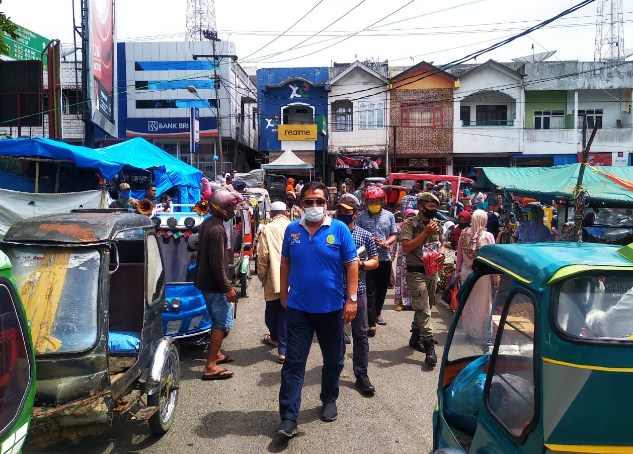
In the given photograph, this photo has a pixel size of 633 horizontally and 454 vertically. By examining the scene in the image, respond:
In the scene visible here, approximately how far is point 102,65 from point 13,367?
16.1 m

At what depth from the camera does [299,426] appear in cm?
464

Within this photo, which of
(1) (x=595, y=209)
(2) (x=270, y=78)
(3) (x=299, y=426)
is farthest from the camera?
(2) (x=270, y=78)

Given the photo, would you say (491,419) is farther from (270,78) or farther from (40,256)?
(270,78)

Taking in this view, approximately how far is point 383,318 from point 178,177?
9.55 meters

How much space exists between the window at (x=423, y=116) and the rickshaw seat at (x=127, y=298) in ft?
97.0

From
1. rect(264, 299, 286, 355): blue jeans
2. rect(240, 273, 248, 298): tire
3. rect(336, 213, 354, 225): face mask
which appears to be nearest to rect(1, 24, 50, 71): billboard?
rect(240, 273, 248, 298): tire

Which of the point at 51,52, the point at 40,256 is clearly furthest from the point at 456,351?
the point at 51,52

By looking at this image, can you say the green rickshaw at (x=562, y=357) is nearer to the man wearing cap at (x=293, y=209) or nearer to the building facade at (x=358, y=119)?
the man wearing cap at (x=293, y=209)

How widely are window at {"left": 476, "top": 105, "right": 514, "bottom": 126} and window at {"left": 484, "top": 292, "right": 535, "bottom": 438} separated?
108 feet

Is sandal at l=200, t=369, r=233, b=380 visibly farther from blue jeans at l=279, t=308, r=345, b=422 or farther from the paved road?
blue jeans at l=279, t=308, r=345, b=422

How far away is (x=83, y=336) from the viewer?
3662mm

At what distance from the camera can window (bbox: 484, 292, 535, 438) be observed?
2.24 m

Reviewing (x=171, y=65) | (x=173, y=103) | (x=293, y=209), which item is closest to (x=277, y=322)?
(x=293, y=209)

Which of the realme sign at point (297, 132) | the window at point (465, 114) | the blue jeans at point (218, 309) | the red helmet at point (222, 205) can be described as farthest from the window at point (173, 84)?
the blue jeans at point (218, 309)
